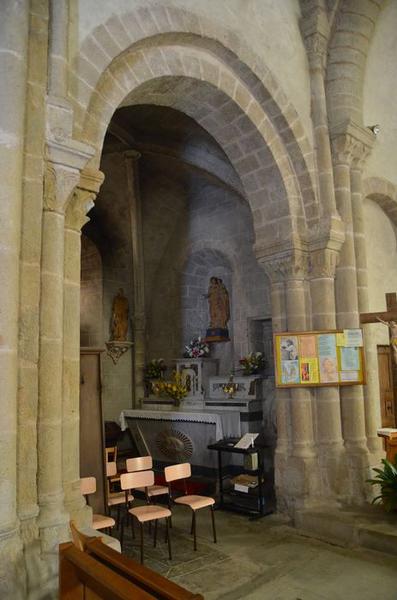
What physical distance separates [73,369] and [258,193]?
3.89m

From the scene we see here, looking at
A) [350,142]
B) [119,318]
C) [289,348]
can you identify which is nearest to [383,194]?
[350,142]

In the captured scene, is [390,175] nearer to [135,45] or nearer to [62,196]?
[135,45]

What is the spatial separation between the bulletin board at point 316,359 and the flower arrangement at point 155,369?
4.60 m

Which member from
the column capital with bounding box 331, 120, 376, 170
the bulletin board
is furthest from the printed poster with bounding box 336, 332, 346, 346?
the column capital with bounding box 331, 120, 376, 170

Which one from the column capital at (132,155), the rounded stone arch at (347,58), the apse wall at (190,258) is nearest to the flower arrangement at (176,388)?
the apse wall at (190,258)

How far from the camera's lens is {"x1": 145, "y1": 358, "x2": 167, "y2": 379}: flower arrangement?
10.4 m

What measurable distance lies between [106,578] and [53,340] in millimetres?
1714

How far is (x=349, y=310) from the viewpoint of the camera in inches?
253

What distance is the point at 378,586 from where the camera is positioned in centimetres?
416

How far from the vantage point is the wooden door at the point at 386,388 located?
26.1ft

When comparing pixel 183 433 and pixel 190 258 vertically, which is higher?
pixel 190 258

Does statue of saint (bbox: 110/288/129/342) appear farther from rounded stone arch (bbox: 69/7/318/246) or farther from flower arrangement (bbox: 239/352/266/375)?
rounded stone arch (bbox: 69/7/318/246)

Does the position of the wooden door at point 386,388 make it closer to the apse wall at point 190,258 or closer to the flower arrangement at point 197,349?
the apse wall at point 190,258

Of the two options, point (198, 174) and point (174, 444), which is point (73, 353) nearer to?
point (174, 444)
